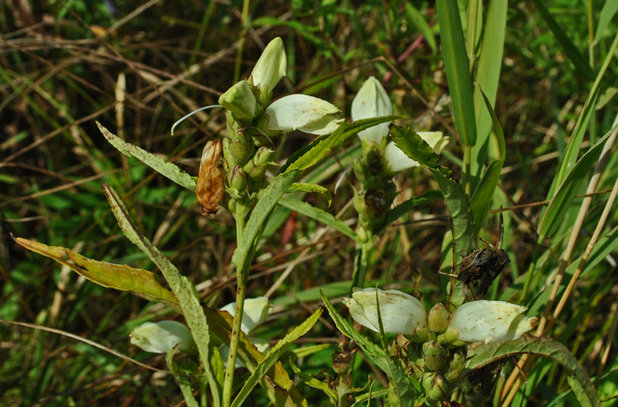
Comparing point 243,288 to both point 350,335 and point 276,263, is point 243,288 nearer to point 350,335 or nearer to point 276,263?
point 350,335

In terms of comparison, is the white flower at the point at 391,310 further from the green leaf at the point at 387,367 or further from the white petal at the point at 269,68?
the white petal at the point at 269,68

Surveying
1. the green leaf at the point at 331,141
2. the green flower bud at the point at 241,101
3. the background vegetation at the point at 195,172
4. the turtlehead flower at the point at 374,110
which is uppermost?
the green flower bud at the point at 241,101

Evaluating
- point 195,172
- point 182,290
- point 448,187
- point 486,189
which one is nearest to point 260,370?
point 182,290

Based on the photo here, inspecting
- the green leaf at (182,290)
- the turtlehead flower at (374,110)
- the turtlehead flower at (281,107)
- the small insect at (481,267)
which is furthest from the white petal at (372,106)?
the green leaf at (182,290)

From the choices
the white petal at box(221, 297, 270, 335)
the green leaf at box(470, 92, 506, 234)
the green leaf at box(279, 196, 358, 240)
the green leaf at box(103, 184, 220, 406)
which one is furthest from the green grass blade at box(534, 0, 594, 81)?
the green leaf at box(103, 184, 220, 406)

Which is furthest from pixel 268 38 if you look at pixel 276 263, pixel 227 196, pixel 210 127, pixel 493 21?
pixel 227 196
